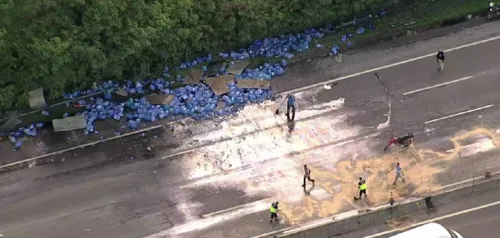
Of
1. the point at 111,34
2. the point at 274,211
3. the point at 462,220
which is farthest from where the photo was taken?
the point at 111,34

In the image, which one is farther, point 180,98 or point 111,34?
point 180,98

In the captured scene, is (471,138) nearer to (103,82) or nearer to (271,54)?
(271,54)

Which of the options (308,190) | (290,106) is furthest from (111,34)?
(308,190)

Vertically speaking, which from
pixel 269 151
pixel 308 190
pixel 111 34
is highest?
pixel 111 34

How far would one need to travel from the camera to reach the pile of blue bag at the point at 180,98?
97.3 ft

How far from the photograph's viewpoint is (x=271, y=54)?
31.9m

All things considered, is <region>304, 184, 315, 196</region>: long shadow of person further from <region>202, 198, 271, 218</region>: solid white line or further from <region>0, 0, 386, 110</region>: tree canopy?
<region>0, 0, 386, 110</region>: tree canopy

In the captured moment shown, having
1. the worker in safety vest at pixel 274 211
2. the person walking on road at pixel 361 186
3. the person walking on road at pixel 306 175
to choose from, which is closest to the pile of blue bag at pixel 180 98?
the person walking on road at pixel 306 175

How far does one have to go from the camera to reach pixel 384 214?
25844 millimetres

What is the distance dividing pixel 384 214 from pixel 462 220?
8.65ft

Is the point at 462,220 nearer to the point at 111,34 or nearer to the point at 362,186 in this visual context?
the point at 362,186

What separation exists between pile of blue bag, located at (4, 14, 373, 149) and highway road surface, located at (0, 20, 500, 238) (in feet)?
2.09

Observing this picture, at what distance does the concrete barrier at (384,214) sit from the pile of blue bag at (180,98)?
6496 millimetres

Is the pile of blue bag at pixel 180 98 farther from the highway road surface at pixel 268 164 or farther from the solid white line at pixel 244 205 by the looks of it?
the solid white line at pixel 244 205
